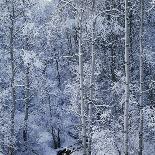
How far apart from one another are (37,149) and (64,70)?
33.5 feet

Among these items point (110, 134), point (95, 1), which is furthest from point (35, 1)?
point (110, 134)

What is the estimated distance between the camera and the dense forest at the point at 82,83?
47.6ft

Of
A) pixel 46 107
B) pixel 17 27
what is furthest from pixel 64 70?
pixel 17 27

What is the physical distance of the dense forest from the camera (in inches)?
572

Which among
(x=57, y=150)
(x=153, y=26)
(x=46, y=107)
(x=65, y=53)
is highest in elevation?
(x=153, y=26)

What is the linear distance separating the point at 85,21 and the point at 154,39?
19.0 metres

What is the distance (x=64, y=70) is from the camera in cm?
3394

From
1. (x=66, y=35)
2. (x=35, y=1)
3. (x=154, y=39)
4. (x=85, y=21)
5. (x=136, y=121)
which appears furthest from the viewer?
(x=66, y=35)

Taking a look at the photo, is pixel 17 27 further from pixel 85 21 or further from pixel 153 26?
pixel 153 26

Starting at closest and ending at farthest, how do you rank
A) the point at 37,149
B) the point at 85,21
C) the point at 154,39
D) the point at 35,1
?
the point at 85,21, the point at 35,1, the point at 37,149, the point at 154,39

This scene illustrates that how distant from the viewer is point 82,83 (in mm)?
13641

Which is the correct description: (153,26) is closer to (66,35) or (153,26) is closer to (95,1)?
(66,35)

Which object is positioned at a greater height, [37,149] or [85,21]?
[85,21]

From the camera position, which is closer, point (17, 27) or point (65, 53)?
point (17, 27)
